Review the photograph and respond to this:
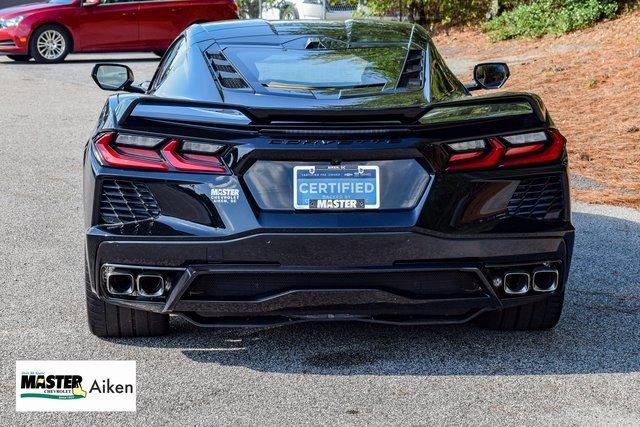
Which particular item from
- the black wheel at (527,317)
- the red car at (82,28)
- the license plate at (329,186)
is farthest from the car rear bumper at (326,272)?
the red car at (82,28)

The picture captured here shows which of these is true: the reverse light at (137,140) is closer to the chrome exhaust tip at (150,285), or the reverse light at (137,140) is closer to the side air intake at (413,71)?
the chrome exhaust tip at (150,285)

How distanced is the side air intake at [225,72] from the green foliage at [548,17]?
14385 millimetres

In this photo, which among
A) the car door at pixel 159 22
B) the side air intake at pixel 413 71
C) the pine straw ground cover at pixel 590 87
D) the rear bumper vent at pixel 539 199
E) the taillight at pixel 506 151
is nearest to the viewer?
the taillight at pixel 506 151

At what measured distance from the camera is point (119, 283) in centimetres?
483

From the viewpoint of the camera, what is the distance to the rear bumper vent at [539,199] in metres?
4.81

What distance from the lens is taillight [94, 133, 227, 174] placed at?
4.64m

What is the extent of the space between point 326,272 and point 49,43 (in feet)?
58.0

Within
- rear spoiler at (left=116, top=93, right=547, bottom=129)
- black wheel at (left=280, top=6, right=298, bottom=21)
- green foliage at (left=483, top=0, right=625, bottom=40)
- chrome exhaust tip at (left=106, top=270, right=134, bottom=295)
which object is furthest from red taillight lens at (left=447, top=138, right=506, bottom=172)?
black wheel at (left=280, top=6, right=298, bottom=21)

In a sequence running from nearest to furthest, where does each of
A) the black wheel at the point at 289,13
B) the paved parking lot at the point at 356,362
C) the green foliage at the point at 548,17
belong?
the paved parking lot at the point at 356,362 < the green foliage at the point at 548,17 < the black wheel at the point at 289,13

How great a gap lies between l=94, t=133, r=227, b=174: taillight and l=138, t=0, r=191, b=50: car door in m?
17.2

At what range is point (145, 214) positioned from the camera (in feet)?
15.5

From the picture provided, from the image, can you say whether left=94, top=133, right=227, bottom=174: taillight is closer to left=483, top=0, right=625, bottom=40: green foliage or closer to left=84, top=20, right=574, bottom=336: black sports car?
left=84, top=20, right=574, bottom=336: black sports car

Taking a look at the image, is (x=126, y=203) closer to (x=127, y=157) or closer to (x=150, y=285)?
(x=127, y=157)

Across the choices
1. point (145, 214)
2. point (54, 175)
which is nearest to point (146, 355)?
point (145, 214)
